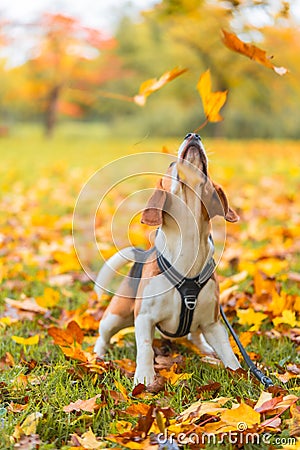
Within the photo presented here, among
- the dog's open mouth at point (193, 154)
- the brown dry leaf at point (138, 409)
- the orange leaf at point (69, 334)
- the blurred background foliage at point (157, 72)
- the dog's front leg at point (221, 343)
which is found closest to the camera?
the brown dry leaf at point (138, 409)

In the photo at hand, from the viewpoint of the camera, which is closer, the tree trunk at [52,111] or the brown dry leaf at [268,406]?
the brown dry leaf at [268,406]

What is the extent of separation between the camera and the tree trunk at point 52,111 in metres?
22.5

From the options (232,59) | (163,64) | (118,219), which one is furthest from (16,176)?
(163,64)

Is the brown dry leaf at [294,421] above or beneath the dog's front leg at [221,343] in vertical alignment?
above

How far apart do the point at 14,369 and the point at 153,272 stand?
72 centimetres

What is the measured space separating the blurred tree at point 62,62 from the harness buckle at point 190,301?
1901 centimetres

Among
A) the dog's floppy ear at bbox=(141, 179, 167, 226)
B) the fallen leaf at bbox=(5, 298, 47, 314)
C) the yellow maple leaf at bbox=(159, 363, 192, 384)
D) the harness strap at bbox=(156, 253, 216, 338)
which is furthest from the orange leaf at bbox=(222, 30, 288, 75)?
the fallen leaf at bbox=(5, 298, 47, 314)

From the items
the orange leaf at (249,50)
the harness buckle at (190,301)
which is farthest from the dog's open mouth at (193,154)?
the orange leaf at (249,50)

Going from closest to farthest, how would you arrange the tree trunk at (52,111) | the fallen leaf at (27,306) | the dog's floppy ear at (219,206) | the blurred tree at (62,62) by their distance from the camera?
the dog's floppy ear at (219,206), the fallen leaf at (27,306), the blurred tree at (62,62), the tree trunk at (52,111)

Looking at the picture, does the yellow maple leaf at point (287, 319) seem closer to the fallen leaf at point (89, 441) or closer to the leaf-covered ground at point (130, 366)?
the leaf-covered ground at point (130, 366)

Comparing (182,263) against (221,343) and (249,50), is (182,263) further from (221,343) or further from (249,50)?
(249,50)

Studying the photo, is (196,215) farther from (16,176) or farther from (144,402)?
(16,176)

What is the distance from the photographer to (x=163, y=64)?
23.2m

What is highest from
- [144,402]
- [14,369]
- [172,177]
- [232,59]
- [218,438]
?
[172,177]
